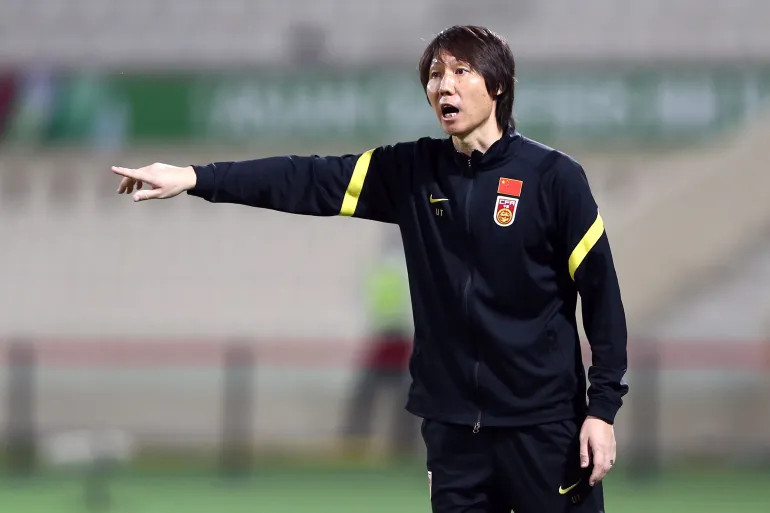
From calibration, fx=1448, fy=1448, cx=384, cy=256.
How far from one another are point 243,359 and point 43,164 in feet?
16.8

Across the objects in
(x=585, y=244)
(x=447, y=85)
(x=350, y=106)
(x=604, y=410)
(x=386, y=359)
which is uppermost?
(x=350, y=106)

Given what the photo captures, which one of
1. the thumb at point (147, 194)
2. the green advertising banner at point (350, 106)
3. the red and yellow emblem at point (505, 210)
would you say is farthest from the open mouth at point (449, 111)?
the green advertising banner at point (350, 106)

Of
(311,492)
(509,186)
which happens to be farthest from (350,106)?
(509,186)

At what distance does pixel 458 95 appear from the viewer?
3490mm

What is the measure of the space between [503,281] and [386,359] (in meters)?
7.34

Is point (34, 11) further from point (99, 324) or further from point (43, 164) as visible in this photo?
point (99, 324)

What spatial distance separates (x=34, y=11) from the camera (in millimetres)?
15672

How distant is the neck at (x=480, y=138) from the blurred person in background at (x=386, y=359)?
5.92m

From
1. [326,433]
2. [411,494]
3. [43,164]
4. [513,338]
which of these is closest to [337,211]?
[513,338]

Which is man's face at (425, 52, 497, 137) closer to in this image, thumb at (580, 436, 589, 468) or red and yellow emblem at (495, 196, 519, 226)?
red and yellow emblem at (495, 196, 519, 226)

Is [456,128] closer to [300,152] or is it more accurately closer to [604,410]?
[604,410]

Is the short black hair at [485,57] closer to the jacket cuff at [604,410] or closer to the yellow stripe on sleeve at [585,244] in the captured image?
the yellow stripe on sleeve at [585,244]

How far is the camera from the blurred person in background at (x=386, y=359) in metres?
9.53

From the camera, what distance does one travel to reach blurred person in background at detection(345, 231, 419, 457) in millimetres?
9531
